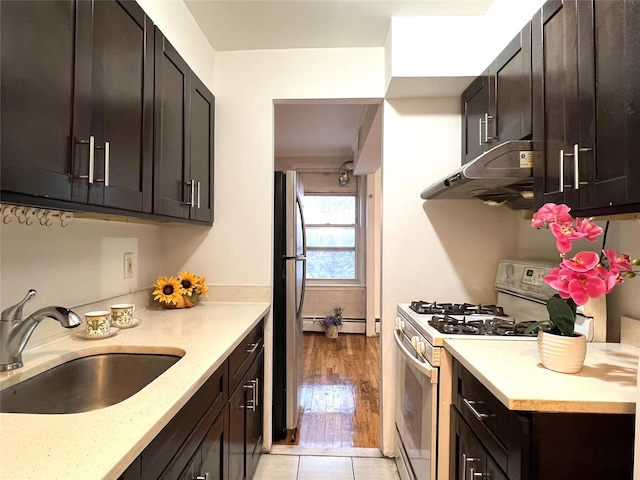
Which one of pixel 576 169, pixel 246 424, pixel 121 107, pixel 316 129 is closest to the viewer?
pixel 576 169

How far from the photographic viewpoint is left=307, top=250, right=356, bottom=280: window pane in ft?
17.8

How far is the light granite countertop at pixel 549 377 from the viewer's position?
3.01 ft

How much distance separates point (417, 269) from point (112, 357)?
1.63 metres

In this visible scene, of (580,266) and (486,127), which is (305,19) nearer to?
(486,127)

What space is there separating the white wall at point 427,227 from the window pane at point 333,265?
3.12m

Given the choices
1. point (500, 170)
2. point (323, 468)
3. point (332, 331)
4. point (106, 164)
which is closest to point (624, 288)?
point (500, 170)

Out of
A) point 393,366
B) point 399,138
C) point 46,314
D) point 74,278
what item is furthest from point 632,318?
point 74,278

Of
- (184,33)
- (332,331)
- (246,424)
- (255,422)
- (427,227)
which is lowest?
(332,331)

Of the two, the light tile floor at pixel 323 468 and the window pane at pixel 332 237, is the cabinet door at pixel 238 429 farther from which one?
the window pane at pixel 332 237

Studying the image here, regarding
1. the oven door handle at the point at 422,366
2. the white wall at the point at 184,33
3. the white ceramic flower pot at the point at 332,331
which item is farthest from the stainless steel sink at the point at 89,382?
the white ceramic flower pot at the point at 332,331

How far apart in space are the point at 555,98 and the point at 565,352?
84 cm

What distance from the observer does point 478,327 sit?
1.61 metres

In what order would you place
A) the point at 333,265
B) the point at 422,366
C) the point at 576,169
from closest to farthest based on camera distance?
the point at 576,169
the point at 422,366
the point at 333,265

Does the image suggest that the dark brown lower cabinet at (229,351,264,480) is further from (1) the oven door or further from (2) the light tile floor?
(1) the oven door
